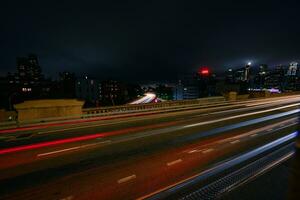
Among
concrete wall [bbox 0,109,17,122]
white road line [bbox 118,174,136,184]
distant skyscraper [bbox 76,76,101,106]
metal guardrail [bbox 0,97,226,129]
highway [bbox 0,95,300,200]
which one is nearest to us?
highway [bbox 0,95,300,200]

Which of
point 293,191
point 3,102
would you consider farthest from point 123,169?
point 3,102

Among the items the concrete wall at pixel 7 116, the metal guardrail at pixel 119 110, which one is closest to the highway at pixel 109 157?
the metal guardrail at pixel 119 110

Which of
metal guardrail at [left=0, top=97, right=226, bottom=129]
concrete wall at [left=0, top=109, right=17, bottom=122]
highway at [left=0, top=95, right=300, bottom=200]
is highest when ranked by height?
concrete wall at [left=0, top=109, right=17, bottom=122]

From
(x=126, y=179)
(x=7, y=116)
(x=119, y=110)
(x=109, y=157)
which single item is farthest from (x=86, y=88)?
(x=126, y=179)

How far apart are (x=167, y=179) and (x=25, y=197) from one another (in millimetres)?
3446

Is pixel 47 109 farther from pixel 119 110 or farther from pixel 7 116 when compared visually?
pixel 119 110

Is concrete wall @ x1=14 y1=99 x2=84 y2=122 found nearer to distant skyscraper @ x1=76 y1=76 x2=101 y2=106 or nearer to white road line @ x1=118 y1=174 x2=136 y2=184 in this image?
white road line @ x1=118 y1=174 x2=136 y2=184

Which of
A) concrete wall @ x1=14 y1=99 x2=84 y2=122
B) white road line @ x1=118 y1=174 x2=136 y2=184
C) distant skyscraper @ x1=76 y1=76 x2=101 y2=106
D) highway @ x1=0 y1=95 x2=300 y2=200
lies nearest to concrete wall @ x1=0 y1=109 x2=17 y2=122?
concrete wall @ x1=14 y1=99 x2=84 y2=122

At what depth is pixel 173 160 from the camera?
6.71 meters

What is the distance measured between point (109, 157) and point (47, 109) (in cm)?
818

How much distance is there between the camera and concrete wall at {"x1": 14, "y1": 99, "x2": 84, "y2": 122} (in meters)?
12.2

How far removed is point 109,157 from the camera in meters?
7.13

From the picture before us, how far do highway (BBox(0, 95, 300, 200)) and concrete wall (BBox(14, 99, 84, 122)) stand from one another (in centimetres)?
103

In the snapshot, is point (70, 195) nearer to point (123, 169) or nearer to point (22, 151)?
point (123, 169)
